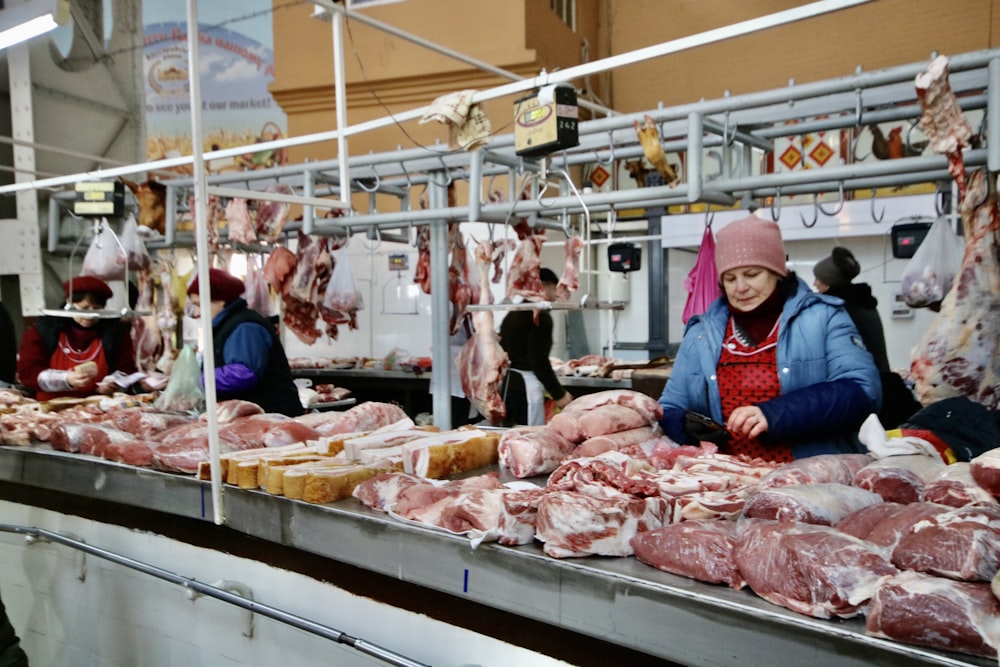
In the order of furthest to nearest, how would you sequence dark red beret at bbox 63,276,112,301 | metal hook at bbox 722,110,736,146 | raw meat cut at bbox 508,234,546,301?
1. dark red beret at bbox 63,276,112,301
2. raw meat cut at bbox 508,234,546,301
3. metal hook at bbox 722,110,736,146

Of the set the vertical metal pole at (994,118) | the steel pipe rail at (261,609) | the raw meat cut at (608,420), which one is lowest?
the steel pipe rail at (261,609)

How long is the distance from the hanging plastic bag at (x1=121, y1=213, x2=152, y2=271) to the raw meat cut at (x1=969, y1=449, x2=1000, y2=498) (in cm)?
577

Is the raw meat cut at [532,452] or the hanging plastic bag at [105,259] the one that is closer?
the raw meat cut at [532,452]

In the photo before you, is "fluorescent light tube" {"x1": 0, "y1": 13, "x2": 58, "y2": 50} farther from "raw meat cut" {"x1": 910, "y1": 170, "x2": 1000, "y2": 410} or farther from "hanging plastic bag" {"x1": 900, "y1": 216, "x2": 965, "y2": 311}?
"hanging plastic bag" {"x1": 900, "y1": 216, "x2": 965, "y2": 311}

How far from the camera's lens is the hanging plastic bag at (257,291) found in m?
6.05

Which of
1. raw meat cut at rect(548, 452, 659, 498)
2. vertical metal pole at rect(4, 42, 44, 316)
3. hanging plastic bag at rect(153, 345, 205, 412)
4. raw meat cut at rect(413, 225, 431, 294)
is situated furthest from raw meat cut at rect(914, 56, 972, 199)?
vertical metal pole at rect(4, 42, 44, 316)

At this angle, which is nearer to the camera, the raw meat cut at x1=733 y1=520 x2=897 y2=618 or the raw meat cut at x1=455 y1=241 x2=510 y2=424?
the raw meat cut at x1=733 y1=520 x2=897 y2=618

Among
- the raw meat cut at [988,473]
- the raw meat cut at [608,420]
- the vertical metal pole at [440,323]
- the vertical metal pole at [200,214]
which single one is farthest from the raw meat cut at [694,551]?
the vertical metal pole at [440,323]

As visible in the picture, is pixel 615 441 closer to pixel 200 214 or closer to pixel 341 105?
pixel 200 214

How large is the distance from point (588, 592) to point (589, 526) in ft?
0.53

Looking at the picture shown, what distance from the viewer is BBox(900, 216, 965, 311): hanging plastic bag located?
4176 mm

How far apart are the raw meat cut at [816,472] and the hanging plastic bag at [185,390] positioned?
125 inches

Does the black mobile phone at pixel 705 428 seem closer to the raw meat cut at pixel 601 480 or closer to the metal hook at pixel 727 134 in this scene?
the raw meat cut at pixel 601 480

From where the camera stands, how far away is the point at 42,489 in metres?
3.87
